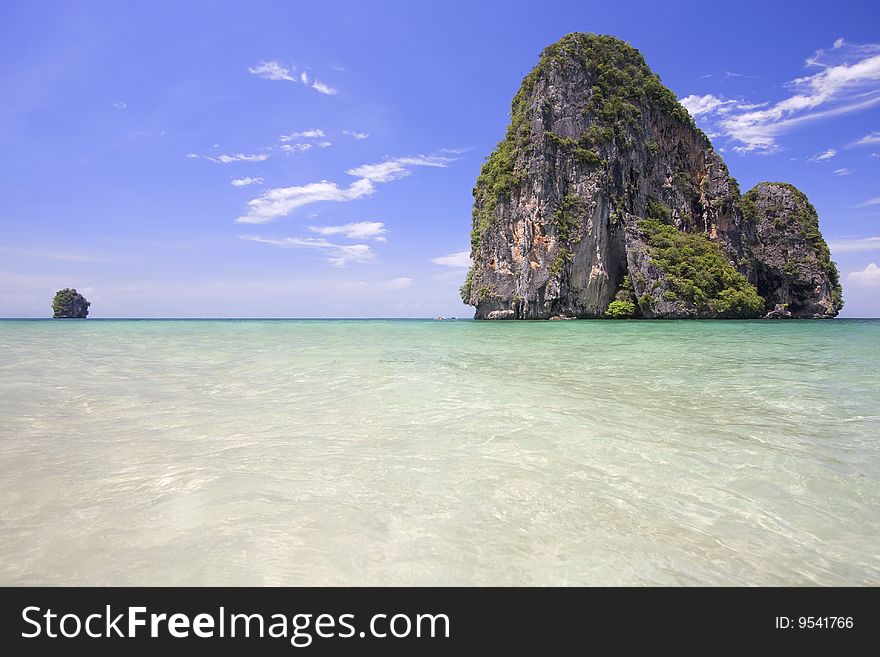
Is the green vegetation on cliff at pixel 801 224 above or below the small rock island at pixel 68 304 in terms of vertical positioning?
above

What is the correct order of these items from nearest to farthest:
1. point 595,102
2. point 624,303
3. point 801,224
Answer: point 624,303 < point 595,102 < point 801,224

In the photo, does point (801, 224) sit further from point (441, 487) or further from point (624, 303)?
point (441, 487)

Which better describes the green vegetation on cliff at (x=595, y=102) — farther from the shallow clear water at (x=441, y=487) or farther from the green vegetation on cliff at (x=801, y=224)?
the shallow clear water at (x=441, y=487)

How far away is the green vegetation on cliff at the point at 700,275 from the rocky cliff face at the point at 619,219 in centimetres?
16

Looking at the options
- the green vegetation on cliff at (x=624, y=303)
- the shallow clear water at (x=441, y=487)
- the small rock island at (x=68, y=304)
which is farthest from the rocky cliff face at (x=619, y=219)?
the small rock island at (x=68, y=304)

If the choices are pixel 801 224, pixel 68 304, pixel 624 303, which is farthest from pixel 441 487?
pixel 68 304

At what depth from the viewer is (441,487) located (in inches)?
115

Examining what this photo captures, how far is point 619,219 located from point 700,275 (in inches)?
446

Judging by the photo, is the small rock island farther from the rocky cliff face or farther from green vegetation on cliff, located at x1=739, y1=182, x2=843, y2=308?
green vegetation on cliff, located at x1=739, y1=182, x2=843, y2=308

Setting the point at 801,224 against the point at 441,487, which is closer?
the point at 441,487

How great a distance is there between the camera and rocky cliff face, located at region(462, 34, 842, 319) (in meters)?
50.2

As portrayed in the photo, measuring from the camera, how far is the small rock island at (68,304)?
277 feet

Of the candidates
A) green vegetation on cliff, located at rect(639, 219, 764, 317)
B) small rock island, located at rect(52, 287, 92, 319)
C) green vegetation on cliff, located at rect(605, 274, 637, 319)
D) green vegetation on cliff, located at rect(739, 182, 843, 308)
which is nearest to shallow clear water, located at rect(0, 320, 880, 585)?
green vegetation on cliff, located at rect(605, 274, 637, 319)
